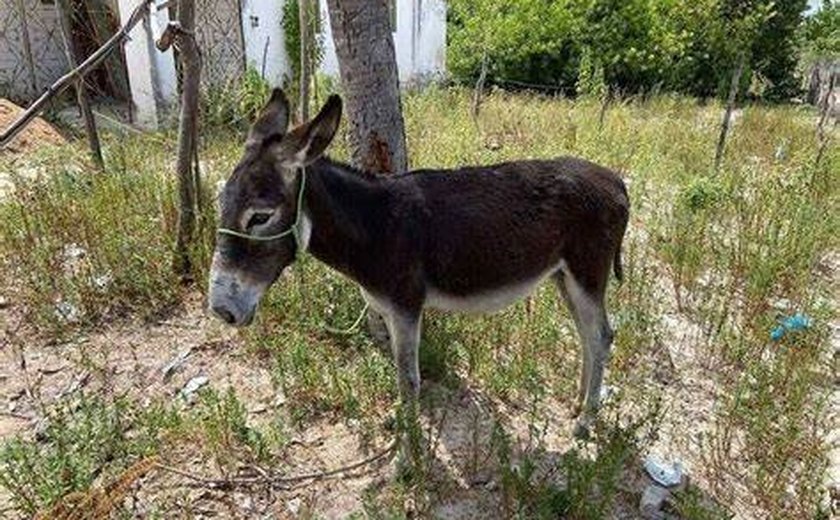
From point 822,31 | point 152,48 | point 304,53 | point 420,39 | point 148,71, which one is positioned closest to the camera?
point 304,53

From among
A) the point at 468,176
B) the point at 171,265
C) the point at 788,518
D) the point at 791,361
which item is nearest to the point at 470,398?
the point at 468,176

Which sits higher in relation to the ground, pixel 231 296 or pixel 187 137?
pixel 187 137

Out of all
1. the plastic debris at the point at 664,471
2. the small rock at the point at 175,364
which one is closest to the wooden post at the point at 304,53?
the small rock at the point at 175,364

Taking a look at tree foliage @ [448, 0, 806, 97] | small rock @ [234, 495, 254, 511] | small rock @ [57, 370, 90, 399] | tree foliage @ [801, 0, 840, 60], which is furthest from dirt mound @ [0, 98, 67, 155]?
tree foliage @ [801, 0, 840, 60]

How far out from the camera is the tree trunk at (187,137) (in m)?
3.99

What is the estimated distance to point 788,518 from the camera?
2.53 metres

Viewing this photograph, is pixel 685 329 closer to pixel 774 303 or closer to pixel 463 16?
pixel 774 303

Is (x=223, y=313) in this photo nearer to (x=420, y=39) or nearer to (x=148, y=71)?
(x=148, y=71)

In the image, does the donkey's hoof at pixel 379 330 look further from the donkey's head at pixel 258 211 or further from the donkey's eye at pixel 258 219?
the donkey's eye at pixel 258 219

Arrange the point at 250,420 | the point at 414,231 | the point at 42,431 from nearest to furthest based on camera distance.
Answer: the point at 414,231, the point at 42,431, the point at 250,420

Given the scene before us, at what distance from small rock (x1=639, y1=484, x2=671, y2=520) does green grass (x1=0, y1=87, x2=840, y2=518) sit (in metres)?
0.17

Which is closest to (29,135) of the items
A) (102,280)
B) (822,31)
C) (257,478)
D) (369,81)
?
(102,280)

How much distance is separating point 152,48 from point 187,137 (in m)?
6.83

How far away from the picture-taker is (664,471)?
289 cm
